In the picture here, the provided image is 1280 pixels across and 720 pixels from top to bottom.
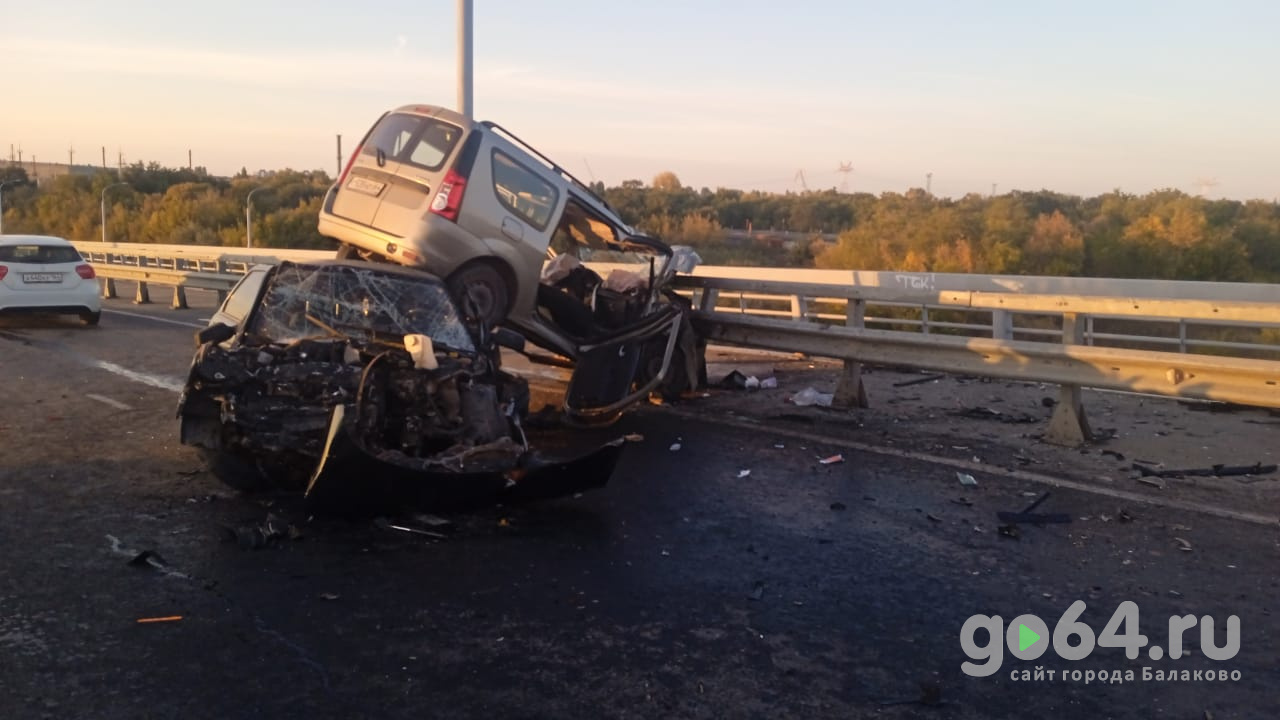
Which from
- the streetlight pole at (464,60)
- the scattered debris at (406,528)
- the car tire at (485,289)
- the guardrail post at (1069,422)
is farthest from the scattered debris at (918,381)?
the streetlight pole at (464,60)

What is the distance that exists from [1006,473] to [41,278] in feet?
48.8

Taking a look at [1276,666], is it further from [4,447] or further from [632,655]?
[4,447]

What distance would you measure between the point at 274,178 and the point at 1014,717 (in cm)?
7888

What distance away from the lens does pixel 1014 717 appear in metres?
3.70

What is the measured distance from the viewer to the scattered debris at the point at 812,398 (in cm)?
991

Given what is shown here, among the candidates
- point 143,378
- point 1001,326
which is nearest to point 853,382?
point 1001,326

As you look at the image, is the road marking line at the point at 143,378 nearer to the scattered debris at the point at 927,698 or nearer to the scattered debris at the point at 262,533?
the scattered debris at the point at 262,533

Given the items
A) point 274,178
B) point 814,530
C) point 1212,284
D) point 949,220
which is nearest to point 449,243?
point 814,530

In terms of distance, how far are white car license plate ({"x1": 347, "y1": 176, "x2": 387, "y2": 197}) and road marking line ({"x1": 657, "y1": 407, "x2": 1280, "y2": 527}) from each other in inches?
132

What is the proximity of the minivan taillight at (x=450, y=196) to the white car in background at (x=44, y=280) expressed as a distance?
10.0m

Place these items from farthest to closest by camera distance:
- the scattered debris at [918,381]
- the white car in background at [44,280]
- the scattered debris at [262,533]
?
the white car in background at [44,280]
the scattered debris at [918,381]
the scattered debris at [262,533]

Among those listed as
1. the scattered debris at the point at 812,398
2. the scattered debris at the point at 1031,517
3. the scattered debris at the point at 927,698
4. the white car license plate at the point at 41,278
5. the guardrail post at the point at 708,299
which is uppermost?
the white car license plate at the point at 41,278

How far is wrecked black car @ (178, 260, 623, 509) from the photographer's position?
5613mm

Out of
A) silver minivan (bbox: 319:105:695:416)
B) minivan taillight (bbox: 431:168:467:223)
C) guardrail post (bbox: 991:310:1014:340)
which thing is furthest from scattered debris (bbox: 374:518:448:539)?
guardrail post (bbox: 991:310:1014:340)
